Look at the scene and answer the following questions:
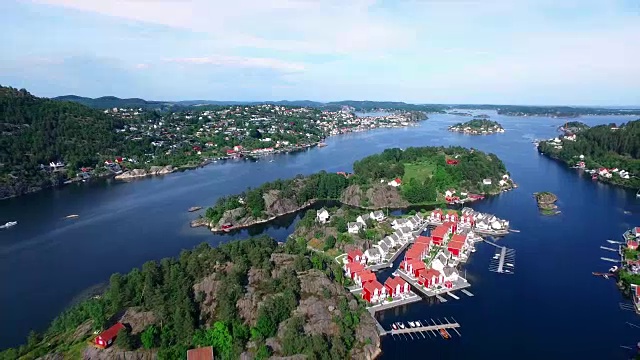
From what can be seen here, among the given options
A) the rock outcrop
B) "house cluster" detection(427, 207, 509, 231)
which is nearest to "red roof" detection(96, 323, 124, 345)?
"house cluster" detection(427, 207, 509, 231)

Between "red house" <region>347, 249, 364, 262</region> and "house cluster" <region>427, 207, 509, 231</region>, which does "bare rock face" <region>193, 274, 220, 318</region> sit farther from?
"house cluster" <region>427, 207, 509, 231</region>

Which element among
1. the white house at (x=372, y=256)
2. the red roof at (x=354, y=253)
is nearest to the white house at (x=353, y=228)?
the white house at (x=372, y=256)

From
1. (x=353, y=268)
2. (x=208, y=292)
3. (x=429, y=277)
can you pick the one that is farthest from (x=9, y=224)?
(x=429, y=277)

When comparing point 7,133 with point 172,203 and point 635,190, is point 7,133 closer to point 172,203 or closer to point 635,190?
point 172,203

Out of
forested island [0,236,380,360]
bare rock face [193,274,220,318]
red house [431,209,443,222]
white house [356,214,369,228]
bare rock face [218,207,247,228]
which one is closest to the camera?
forested island [0,236,380,360]

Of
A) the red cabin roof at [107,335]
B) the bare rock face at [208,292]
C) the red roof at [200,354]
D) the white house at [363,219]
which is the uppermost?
the bare rock face at [208,292]

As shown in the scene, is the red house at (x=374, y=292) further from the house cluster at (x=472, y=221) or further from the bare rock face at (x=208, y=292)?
the house cluster at (x=472, y=221)

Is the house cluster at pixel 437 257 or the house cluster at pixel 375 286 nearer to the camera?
the house cluster at pixel 375 286

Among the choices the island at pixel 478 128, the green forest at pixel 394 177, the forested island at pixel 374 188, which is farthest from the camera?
the island at pixel 478 128
